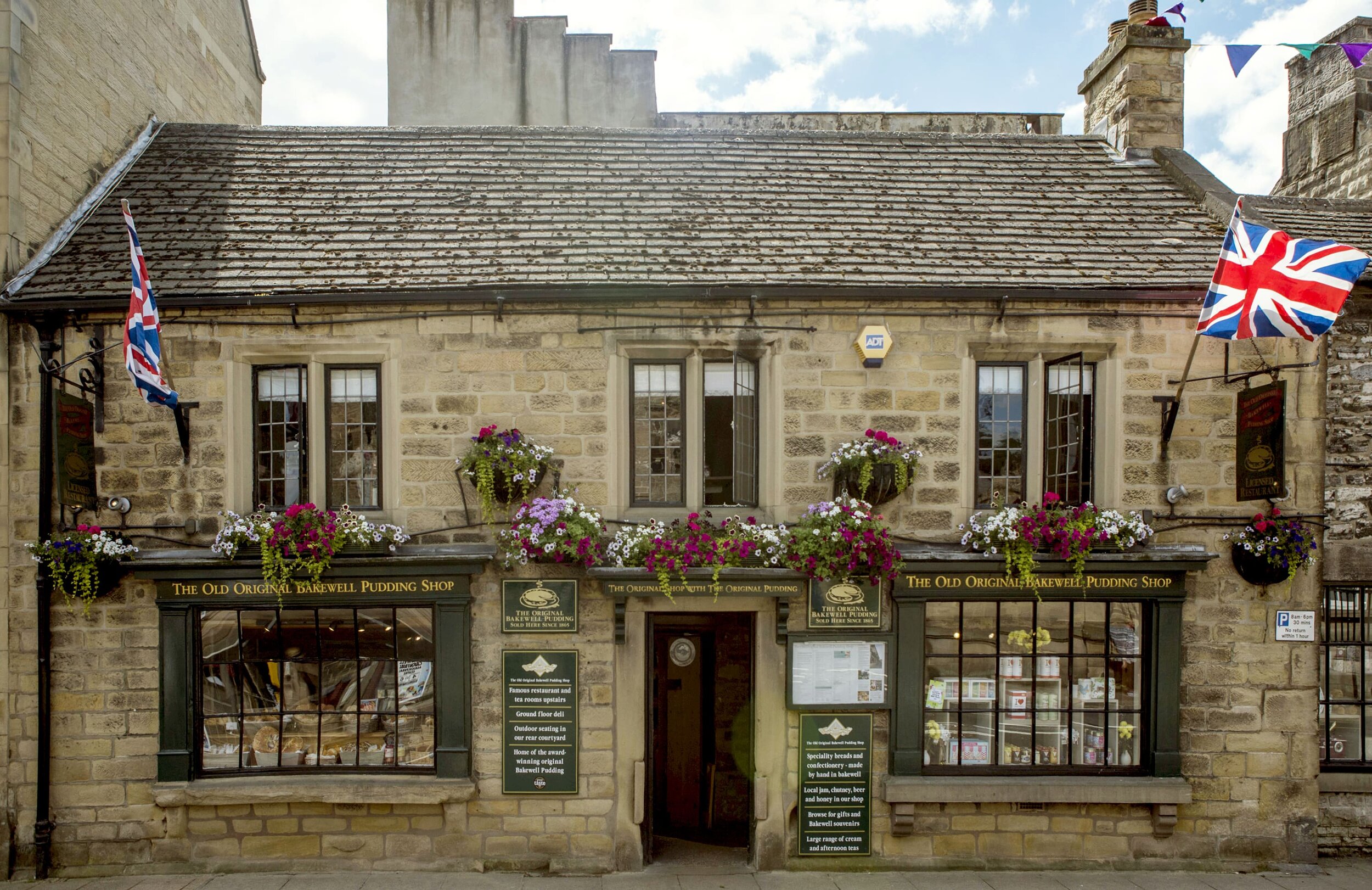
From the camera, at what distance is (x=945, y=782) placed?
7453mm

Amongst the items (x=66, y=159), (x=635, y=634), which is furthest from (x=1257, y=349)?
(x=66, y=159)

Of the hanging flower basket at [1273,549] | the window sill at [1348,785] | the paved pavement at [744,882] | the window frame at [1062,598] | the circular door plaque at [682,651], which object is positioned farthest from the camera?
the circular door plaque at [682,651]

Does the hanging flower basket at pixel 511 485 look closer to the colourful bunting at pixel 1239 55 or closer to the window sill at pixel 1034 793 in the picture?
the window sill at pixel 1034 793

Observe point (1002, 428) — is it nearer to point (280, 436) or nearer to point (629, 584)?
point (629, 584)

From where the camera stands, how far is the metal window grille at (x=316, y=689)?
759 cm

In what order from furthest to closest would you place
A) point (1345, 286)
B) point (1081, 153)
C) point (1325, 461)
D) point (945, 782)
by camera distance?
point (1081, 153)
point (1325, 461)
point (945, 782)
point (1345, 286)

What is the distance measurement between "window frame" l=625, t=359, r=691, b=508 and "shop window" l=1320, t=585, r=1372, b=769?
647 cm

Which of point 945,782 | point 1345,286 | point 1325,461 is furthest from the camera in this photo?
point 1325,461

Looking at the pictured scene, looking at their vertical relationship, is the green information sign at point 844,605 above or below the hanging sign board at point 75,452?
below

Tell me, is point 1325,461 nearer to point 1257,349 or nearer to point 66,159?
point 1257,349

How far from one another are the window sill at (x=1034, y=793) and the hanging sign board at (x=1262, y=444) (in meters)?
2.70

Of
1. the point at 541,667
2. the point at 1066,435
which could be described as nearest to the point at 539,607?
the point at 541,667

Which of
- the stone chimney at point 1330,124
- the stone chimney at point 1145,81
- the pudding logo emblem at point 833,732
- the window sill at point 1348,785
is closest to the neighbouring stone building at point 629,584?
the pudding logo emblem at point 833,732

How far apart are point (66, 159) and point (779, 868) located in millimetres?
9688
